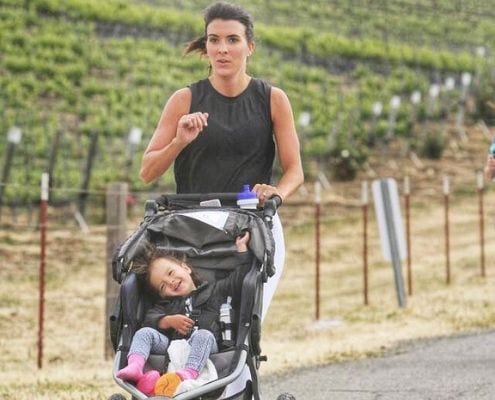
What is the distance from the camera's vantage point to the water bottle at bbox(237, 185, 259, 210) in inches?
259

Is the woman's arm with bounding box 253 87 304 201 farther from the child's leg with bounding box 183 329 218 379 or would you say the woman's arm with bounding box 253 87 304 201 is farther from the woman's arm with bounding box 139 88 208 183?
the child's leg with bounding box 183 329 218 379

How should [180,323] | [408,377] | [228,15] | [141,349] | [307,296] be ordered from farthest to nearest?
[307,296]
[408,377]
[228,15]
[180,323]
[141,349]

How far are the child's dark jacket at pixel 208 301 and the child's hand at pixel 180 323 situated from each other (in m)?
0.04

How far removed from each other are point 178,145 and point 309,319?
38.5 feet

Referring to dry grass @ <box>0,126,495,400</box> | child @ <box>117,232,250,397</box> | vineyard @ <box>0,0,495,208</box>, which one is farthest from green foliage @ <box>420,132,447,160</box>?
child @ <box>117,232,250,397</box>

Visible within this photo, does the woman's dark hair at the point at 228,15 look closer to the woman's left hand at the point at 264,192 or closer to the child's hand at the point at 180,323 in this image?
the woman's left hand at the point at 264,192

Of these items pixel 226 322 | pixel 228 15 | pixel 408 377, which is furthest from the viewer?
pixel 408 377

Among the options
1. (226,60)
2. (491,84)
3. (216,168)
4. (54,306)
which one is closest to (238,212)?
(216,168)

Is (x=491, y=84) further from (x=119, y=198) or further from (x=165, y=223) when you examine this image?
(x=165, y=223)

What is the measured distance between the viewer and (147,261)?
635cm

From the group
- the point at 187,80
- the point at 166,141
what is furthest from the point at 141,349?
the point at 187,80

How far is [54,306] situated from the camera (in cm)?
2038

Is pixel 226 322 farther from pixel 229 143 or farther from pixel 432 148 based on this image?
pixel 432 148

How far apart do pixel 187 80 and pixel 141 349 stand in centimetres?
3429
